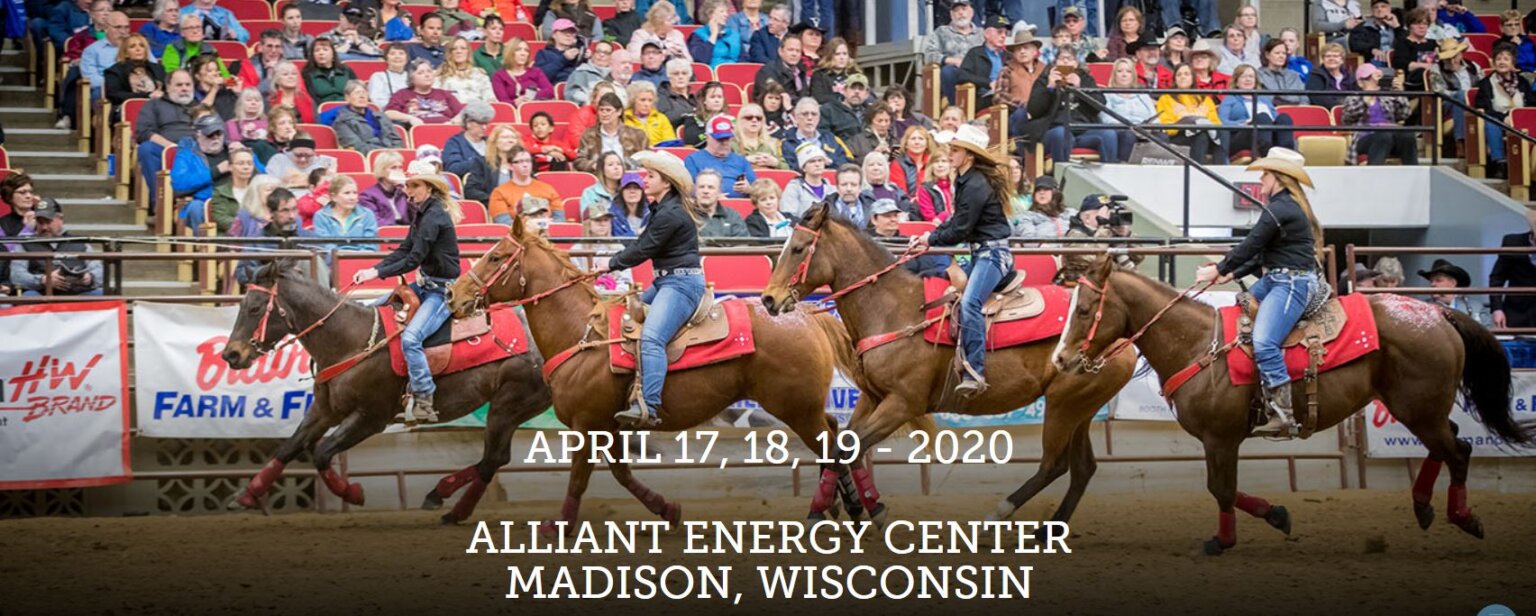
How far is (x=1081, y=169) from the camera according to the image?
17609 mm

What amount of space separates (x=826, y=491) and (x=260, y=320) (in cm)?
397

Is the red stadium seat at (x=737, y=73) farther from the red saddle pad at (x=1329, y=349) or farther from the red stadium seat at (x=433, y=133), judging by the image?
the red saddle pad at (x=1329, y=349)

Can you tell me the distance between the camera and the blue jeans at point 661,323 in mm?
11172

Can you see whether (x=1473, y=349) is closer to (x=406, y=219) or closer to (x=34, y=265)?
(x=406, y=219)

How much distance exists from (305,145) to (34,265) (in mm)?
2478

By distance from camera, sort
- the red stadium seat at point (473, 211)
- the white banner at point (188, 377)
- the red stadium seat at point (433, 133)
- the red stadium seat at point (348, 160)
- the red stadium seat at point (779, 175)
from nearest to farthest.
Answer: the white banner at point (188, 377)
the red stadium seat at point (473, 211)
the red stadium seat at point (348, 160)
the red stadium seat at point (779, 175)
the red stadium seat at point (433, 133)

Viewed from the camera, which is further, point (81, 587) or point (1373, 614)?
point (81, 587)

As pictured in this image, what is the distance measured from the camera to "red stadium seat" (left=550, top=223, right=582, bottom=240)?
1488cm

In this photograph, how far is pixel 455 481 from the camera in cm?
1229

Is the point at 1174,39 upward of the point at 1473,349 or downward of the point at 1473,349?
upward

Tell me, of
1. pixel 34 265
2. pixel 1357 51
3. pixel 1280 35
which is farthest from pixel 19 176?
pixel 1357 51

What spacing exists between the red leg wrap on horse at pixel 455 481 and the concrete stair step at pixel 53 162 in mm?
6395

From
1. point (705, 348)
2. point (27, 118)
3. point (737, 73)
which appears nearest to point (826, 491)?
point (705, 348)

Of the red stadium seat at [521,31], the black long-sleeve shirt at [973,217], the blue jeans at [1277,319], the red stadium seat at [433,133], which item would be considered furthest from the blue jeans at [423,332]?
the red stadium seat at [521,31]
